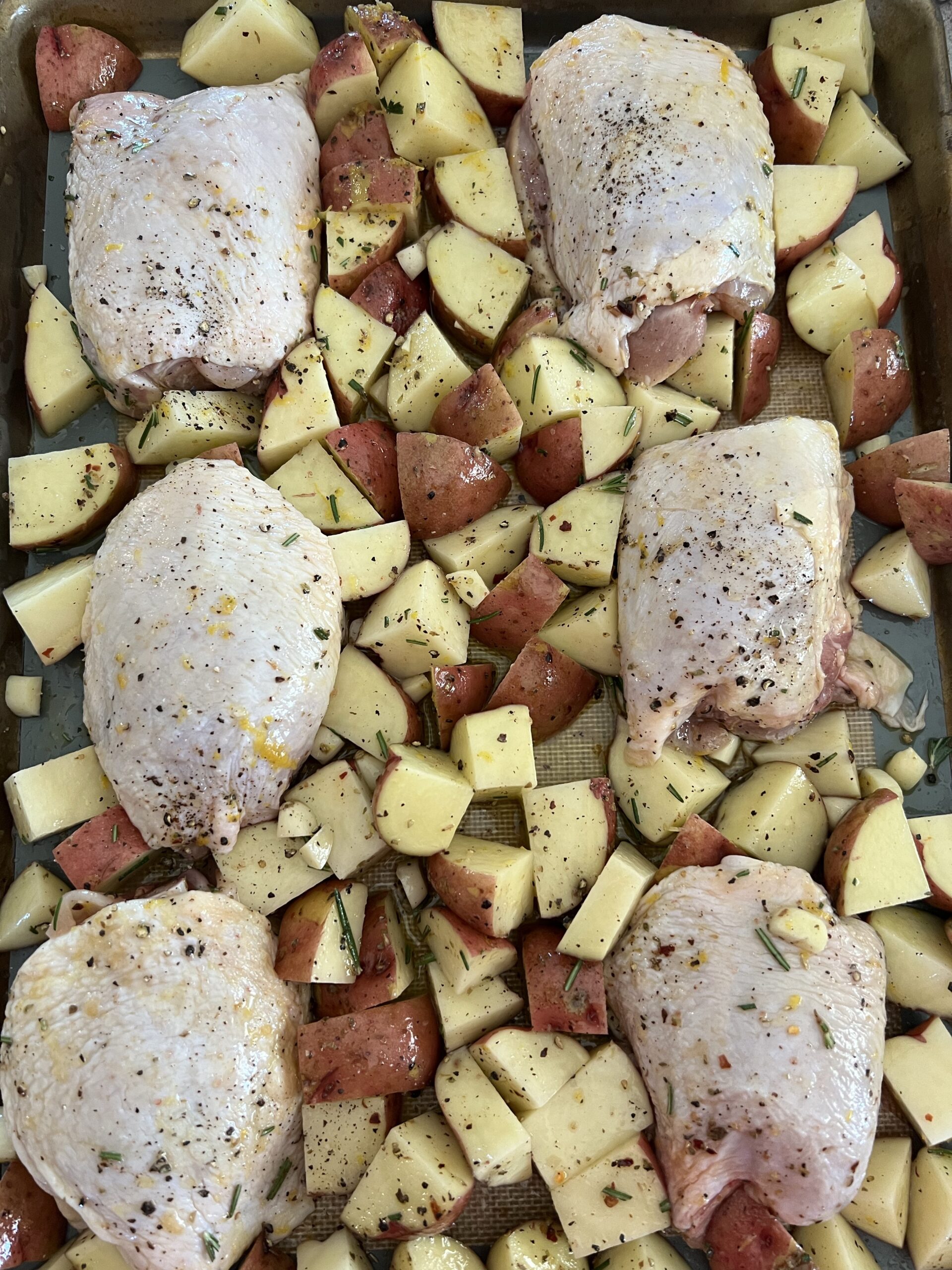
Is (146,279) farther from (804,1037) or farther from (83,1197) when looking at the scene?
(804,1037)

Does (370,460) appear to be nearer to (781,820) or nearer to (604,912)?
(604,912)

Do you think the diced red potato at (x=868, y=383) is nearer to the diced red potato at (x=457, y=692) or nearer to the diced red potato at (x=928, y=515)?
the diced red potato at (x=928, y=515)

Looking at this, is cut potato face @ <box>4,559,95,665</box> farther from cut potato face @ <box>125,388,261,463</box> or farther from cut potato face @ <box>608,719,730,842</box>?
cut potato face @ <box>608,719,730,842</box>

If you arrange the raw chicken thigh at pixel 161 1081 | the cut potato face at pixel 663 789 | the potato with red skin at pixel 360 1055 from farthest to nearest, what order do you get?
the cut potato face at pixel 663 789
the potato with red skin at pixel 360 1055
the raw chicken thigh at pixel 161 1081

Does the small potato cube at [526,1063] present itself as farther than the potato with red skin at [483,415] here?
No

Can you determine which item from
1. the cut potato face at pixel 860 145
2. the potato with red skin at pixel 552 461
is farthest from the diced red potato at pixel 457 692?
the cut potato face at pixel 860 145

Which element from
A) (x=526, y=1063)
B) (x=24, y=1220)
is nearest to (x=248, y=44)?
(x=526, y=1063)
